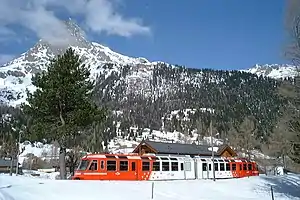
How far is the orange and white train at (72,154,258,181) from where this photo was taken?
34312mm

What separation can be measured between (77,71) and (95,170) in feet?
28.9

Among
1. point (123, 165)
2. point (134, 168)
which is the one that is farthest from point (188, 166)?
point (123, 165)

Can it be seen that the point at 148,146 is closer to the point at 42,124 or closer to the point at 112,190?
the point at 42,124

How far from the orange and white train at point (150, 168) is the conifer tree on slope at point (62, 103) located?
2.63 m

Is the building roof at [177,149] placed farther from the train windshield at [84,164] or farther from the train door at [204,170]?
the train windshield at [84,164]

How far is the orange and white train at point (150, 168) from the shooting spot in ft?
113

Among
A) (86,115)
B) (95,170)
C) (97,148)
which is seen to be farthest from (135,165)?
(97,148)

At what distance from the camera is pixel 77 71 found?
1380 inches

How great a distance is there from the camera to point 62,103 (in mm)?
33938

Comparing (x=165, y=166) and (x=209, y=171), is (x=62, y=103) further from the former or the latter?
(x=209, y=171)

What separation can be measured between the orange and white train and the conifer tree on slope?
263cm

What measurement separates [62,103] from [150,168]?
1086 cm

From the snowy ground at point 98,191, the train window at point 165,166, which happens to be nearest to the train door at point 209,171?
the train window at point 165,166

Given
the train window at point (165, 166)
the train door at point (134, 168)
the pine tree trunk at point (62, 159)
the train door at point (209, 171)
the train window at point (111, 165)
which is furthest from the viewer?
the train door at point (209, 171)
